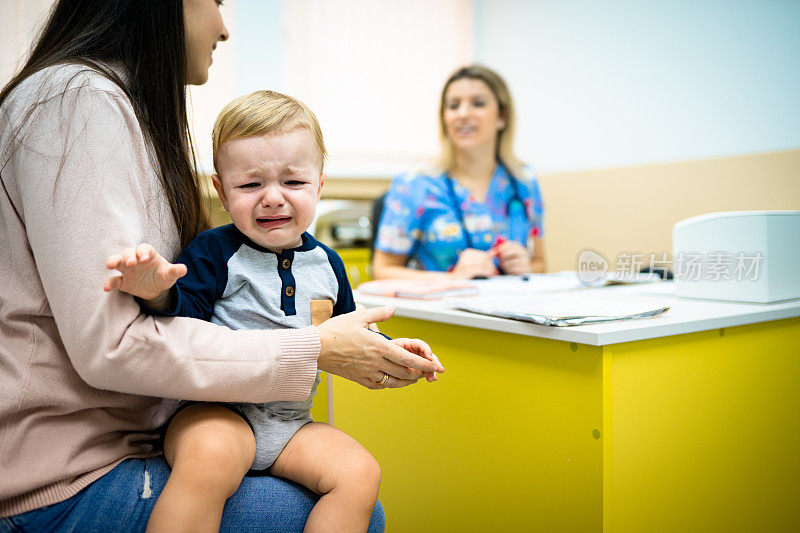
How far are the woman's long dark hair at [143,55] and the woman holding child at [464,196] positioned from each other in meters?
1.39

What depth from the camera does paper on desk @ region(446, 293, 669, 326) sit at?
1.06 metres

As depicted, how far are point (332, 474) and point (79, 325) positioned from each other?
381mm

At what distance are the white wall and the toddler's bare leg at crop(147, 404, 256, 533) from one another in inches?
91.2

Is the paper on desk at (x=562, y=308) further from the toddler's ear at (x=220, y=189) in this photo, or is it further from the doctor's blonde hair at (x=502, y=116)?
the doctor's blonde hair at (x=502, y=116)

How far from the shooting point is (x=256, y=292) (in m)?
0.97

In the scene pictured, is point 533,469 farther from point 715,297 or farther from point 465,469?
point 715,297

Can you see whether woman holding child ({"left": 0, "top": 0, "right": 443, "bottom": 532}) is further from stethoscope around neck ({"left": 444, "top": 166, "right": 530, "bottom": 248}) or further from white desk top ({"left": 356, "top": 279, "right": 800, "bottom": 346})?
stethoscope around neck ({"left": 444, "top": 166, "right": 530, "bottom": 248})

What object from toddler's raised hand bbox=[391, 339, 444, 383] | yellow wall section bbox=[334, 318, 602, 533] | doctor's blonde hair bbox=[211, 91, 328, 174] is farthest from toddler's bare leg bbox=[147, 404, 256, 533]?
yellow wall section bbox=[334, 318, 602, 533]

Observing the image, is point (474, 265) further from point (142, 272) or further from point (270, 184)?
point (142, 272)

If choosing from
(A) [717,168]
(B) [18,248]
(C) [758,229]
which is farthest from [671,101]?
(B) [18,248]

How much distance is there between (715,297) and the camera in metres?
1.40

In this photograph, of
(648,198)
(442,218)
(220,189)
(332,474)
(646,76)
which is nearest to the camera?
(332,474)

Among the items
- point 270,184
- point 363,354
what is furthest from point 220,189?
point 363,354

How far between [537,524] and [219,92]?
118 inches
